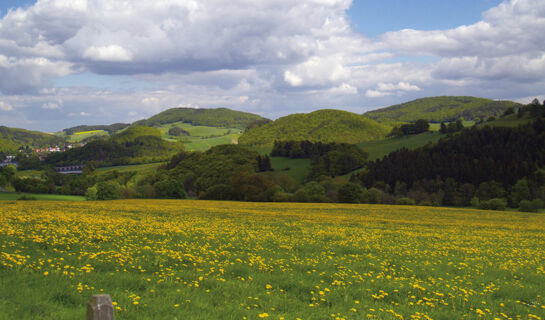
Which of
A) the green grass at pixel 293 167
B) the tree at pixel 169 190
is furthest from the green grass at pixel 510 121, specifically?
the tree at pixel 169 190

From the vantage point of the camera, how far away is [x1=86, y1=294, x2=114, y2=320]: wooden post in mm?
3561

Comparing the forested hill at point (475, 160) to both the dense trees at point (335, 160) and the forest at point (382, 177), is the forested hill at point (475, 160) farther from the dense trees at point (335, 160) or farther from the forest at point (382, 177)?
the dense trees at point (335, 160)

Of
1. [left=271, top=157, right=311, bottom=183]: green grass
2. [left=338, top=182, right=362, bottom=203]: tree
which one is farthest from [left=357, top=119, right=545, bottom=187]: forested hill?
[left=338, top=182, right=362, bottom=203]: tree

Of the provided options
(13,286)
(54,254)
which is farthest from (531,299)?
(54,254)

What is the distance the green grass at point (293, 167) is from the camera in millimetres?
160837

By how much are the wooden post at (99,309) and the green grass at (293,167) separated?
151630mm

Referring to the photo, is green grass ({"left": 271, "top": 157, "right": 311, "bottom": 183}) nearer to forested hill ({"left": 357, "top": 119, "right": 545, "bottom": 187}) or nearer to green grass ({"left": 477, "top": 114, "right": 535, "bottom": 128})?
forested hill ({"left": 357, "top": 119, "right": 545, "bottom": 187})

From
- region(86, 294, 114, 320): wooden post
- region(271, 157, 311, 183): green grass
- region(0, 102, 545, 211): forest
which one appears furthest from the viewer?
region(271, 157, 311, 183): green grass

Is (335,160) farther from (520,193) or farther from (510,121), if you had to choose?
(510,121)

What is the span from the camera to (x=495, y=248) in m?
21.1

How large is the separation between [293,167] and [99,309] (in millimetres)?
171897

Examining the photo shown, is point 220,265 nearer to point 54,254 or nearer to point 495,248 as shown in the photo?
point 54,254

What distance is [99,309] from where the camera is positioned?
3594mm

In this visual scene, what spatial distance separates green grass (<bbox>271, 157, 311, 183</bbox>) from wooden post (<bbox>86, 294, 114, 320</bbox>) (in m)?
152
